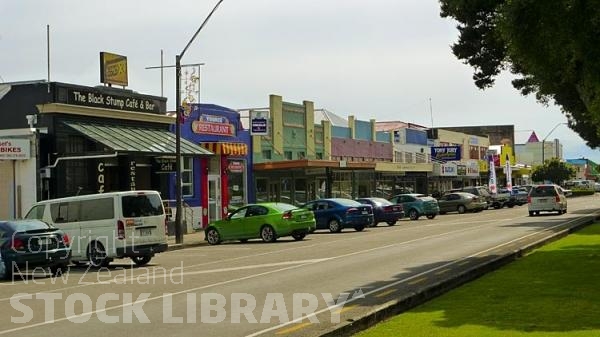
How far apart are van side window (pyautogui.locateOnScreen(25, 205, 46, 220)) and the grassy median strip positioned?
12734 millimetres

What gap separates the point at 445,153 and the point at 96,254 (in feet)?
186

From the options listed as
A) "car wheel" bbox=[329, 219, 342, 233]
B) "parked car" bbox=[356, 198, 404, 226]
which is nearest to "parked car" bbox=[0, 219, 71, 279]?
"car wheel" bbox=[329, 219, 342, 233]

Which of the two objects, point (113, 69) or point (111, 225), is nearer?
point (111, 225)

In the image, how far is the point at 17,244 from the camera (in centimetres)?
1867

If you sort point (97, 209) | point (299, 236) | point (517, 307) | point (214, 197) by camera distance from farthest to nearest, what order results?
1. point (214, 197)
2. point (299, 236)
3. point (97, 209)
4. point (517, 307)

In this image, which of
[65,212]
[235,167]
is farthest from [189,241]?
[235,167]

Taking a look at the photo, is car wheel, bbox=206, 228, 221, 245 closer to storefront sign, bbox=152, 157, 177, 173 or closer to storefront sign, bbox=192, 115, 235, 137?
storefront sign, bbox=152, 157, 177, 173

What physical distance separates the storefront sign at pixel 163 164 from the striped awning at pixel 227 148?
195 inches

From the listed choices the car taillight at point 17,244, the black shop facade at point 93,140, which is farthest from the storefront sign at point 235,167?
the car taillight at point 17,244

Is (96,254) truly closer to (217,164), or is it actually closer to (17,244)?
(17,244)

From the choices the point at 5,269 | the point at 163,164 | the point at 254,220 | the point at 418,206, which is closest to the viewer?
the point at 5,269

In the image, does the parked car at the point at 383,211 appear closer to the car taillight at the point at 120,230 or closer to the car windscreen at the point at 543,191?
the car windscreen at the point at 543,191

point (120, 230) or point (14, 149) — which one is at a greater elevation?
point (14, 149)

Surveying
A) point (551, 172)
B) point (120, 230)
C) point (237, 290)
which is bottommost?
point (237, 290)
